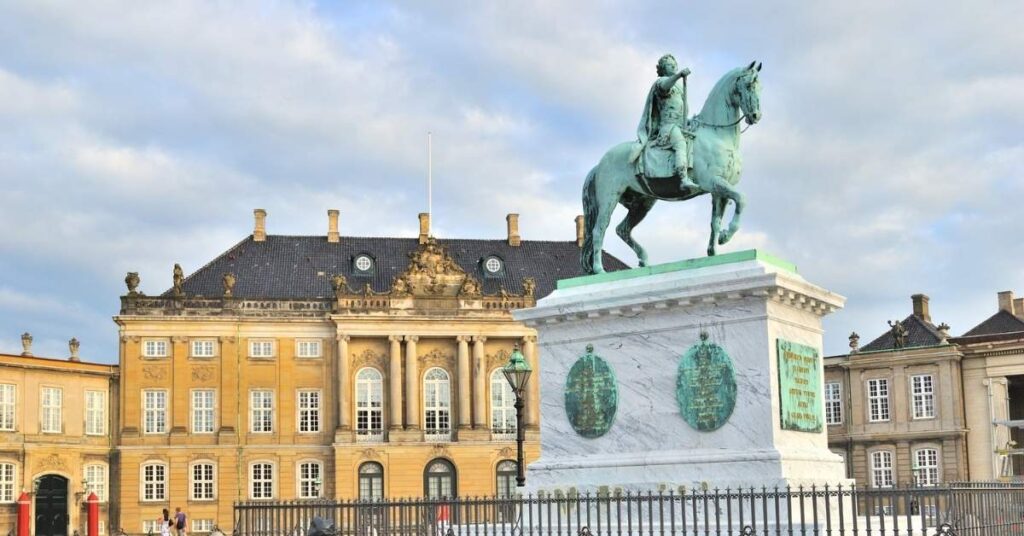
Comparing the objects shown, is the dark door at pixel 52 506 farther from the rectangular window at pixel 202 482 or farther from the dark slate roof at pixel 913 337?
the dark slate roof at pixel 913 337

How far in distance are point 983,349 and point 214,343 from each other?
31090mm

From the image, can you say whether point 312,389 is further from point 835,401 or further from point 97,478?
point 835,401

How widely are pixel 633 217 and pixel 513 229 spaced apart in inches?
1814

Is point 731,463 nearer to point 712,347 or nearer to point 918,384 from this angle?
point 712,347

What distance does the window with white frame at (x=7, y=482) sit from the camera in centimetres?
4812

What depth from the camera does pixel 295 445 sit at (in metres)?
55.1

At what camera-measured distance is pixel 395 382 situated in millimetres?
55219

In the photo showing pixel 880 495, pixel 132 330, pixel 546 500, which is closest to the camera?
pixel 880 495

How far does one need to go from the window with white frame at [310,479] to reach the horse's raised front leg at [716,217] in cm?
4265

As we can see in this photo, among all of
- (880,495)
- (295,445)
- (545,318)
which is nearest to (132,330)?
(295,445)

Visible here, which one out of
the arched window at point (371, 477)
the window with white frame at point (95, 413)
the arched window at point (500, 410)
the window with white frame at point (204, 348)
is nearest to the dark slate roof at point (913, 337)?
the arched window at point (500, 410)

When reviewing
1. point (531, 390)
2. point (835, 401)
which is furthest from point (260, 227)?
point (835, 401)

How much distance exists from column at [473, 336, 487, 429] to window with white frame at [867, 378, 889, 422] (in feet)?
53.5

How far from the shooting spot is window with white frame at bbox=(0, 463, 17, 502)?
4812 centimetres
